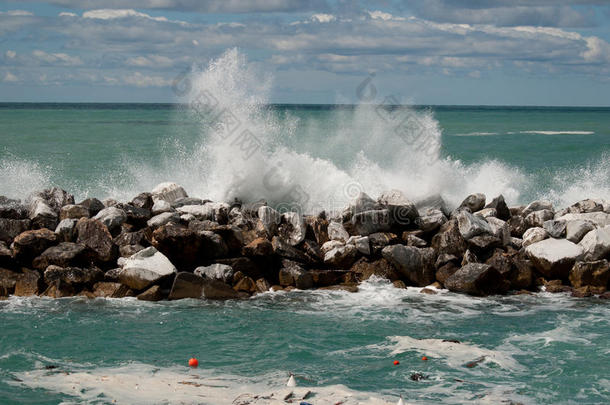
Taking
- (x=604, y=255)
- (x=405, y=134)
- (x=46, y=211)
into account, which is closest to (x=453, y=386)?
(x=604, y=255)

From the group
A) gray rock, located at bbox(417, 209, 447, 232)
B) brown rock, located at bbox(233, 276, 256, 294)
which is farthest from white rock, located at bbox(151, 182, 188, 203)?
gray rock, located at bbox(417, 209, 447, 232)

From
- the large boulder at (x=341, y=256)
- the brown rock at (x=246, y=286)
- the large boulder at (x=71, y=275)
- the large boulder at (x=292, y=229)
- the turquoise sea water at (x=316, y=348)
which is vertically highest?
A: the large boulder at (x=292, y=229)

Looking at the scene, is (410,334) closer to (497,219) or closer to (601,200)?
(497,219)

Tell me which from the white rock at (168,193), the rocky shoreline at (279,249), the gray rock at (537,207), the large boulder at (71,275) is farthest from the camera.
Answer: the gray rock at (537,207)

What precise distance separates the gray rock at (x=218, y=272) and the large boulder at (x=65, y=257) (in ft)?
7.68

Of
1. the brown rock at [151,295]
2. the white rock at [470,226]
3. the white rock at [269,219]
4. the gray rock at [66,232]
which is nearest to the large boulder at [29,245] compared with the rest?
the gray rock at [66,232]

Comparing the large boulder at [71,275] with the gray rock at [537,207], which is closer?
the large boulder at [71,275]

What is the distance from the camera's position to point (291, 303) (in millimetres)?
14414

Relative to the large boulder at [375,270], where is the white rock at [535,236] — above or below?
above

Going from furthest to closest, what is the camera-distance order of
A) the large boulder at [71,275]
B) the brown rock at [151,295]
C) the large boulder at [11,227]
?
the large boulder at [11,227], the large boulder at [71,275], the brown rock at [151,295]

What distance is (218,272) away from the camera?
1506cm

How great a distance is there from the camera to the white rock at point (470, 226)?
16.3 meters

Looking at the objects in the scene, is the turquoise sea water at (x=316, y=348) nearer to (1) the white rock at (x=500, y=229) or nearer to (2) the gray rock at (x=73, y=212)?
(1) the white rock at (x=500, y=229)

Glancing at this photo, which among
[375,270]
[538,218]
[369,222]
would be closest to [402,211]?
[369,222]
